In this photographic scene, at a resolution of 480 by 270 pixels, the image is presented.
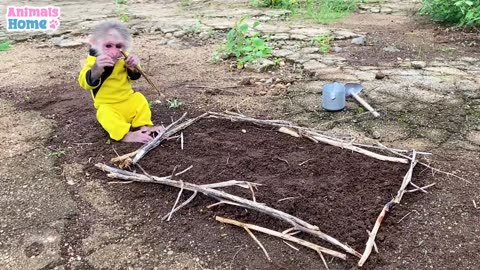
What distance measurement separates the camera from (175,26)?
5.37 metres

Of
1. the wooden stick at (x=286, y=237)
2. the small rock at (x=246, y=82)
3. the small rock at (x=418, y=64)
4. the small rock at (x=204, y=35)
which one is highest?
the small rock at (x=418, y=64)

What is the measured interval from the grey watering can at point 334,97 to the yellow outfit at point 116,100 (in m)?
1.07

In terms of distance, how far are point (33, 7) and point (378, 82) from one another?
5.01 m

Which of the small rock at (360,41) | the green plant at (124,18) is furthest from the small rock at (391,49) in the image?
the green plant at (124,18)

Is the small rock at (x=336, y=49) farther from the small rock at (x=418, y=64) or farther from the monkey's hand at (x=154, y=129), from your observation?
the monkey's hand at (x=154, y=129)

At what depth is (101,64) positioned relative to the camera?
249cm

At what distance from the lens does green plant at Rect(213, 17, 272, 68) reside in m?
4.05

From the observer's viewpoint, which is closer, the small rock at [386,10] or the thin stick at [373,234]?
the thin stick at [373,234]

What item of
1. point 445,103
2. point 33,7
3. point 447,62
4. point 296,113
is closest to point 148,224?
point 296,113

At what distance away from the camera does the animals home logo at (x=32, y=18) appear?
18.3ft

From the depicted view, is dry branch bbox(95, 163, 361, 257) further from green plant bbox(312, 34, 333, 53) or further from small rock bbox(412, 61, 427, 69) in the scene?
green plant bbox(312, 34, 333, 53)

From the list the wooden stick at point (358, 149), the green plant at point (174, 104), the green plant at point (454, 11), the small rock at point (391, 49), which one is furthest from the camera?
the green plant at point (454, 11)

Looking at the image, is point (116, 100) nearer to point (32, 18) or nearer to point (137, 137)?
point (137, 137)

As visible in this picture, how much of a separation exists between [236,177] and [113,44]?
0.93 m
